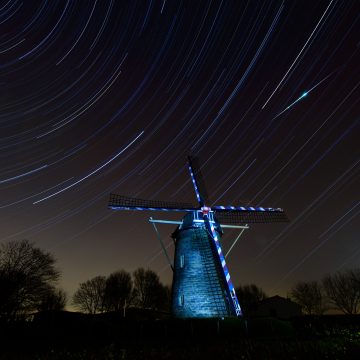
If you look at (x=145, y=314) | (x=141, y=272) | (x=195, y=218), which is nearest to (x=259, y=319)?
(x=195, y=218)

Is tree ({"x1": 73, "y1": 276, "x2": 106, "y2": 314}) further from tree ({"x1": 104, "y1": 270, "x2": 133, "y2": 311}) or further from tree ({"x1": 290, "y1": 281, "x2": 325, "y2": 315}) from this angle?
tree ({"x1": 290, "y1": 281, "x2": 325, "y2": 315})

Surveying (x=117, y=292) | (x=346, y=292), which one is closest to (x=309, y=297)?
(x=346, y=292)

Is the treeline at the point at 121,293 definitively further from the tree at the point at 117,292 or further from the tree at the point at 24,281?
the tree at the point at 24,281

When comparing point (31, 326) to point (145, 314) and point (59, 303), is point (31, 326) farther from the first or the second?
point (59, 303)

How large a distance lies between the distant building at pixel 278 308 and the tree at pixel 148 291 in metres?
22.4

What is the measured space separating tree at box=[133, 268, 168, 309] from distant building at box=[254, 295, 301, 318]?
22.4 m

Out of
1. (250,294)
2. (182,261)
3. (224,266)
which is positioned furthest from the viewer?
(250,294)

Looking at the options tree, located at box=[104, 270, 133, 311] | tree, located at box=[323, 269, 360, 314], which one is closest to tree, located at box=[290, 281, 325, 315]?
tree, located at box=[323, 269, 360, 314]

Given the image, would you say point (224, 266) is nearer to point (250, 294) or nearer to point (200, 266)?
point (200, 266)

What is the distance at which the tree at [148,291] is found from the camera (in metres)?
66.8

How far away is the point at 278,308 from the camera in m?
56.2

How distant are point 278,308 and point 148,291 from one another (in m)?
29.1

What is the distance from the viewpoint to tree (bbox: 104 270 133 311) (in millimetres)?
66000

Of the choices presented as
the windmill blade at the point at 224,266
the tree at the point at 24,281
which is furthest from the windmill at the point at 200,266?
the tree at the point at 24,281
